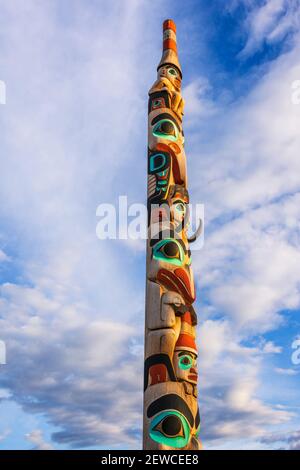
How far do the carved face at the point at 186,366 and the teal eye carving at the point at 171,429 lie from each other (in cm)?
80

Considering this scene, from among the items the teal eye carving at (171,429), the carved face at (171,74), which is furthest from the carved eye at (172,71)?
the teal eye carving at (171,429)

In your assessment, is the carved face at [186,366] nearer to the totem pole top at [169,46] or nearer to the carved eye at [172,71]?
the carved eye at [172,71]

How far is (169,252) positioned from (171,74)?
6612 mm

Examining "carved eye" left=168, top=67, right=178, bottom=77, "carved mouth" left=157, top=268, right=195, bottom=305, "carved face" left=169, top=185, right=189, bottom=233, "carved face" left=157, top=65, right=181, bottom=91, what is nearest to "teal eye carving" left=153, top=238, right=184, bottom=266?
"carved mouth" left=157, top=268, right=195, bottom=305

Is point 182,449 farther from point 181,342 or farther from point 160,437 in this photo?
point 181,342

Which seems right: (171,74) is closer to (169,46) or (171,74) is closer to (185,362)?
(169,46)

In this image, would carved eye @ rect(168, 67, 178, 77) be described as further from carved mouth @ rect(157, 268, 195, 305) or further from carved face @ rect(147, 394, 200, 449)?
carved face @ rect(147, 394, 200, 449)

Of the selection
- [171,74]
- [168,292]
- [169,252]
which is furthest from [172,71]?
[168,292]

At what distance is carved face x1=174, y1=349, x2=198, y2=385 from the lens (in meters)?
8.23

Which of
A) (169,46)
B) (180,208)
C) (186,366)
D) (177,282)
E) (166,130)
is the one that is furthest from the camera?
(169,46)

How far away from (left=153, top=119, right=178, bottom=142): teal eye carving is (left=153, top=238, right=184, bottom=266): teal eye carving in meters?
3.28

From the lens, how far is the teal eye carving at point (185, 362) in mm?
8336

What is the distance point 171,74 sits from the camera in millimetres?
13617
